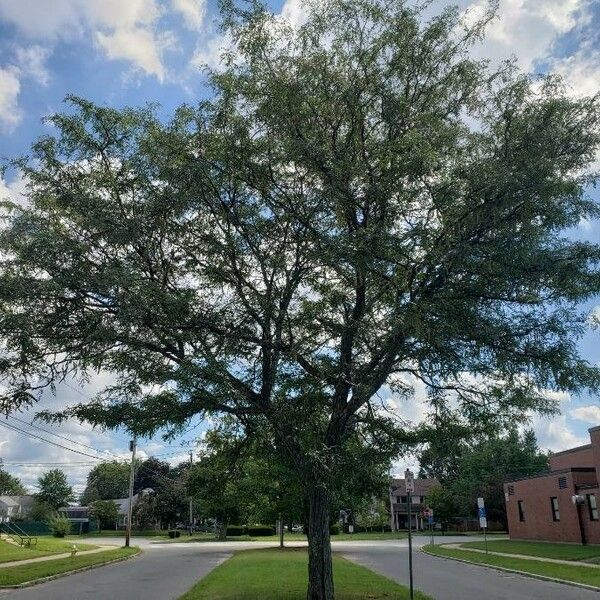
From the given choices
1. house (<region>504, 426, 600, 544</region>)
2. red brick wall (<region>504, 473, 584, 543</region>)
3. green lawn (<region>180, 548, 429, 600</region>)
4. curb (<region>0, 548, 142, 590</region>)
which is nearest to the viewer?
green lawn (<region>180, 548, 429, 600</region>)

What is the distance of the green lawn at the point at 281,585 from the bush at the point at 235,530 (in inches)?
1967

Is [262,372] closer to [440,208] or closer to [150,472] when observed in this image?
[440,208]

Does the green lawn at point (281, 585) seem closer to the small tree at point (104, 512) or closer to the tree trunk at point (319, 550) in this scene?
the tree trunk at point (319, 550)

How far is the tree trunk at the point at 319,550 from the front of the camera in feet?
40.7

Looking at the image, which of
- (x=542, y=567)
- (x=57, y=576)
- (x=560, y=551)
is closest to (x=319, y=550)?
(x=57, y=576)

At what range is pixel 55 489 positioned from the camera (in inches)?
3885

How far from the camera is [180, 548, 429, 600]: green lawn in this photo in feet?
49.3

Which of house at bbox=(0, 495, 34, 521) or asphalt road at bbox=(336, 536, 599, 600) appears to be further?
house at bbox=(0, 495, 34, 521)

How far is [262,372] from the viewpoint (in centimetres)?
1297

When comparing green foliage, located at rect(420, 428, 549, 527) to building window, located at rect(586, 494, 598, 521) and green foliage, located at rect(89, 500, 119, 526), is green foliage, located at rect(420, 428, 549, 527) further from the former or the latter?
green foliage, located at rect(89, 500, 119, 526)

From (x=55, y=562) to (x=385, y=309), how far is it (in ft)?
75.4

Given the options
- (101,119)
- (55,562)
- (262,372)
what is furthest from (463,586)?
(55,562)

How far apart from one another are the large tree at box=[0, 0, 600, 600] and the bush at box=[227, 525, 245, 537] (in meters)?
62.7

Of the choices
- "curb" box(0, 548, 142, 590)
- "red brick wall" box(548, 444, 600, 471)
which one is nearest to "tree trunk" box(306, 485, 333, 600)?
"curb" box(0, 548, 142, 590)
